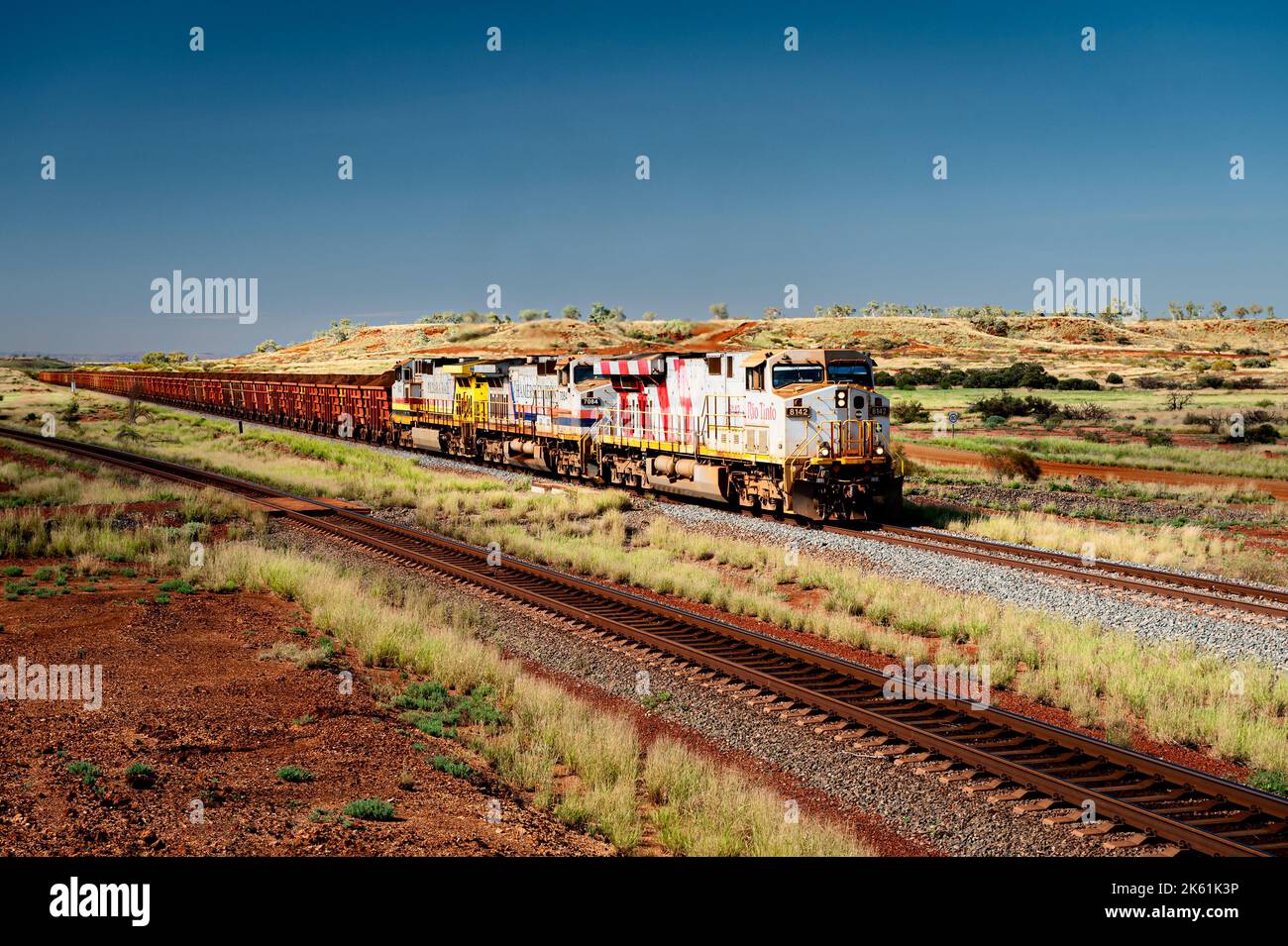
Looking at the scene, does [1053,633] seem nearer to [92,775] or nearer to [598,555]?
[598,555]

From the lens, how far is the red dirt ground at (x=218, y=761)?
22.2 feet

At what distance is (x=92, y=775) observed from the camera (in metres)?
7.72

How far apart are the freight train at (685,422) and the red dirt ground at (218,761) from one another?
12.9 meters

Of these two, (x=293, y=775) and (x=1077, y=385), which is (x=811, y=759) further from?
(x=1077, y=385)

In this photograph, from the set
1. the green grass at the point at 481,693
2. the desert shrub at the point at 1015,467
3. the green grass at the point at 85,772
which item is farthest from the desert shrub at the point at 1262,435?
the green grass at the point at 85,772

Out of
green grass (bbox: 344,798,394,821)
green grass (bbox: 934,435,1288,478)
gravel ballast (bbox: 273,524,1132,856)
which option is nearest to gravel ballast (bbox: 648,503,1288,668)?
gravel ballast (bbox: 273,524,1132,856)

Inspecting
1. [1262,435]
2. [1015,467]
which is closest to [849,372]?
[1015,467]

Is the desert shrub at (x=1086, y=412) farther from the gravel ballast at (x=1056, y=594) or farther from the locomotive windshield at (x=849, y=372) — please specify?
the gravel ballast at (x=1056, y=594)

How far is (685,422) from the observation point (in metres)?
26.2

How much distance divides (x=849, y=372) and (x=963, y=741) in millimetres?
14305

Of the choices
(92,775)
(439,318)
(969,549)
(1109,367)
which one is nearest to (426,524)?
(969,549)

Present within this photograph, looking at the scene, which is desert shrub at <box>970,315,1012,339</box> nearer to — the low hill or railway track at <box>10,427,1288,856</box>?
the low hill

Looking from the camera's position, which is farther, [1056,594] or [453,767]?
[1056,594]
